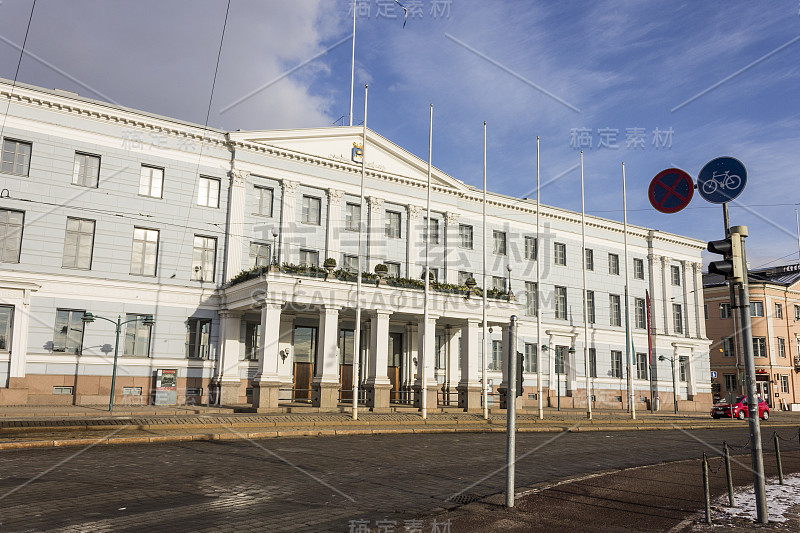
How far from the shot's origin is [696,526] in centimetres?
827

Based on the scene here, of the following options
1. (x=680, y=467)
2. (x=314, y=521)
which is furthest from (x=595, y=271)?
(x=314, y=521)

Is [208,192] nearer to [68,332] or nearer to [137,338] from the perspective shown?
[137,338]

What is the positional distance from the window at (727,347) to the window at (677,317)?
14906 millimetres

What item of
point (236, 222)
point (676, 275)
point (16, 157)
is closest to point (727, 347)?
point (676, 275)

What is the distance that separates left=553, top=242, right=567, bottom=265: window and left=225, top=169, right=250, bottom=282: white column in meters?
24.2

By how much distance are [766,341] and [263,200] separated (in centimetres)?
5325

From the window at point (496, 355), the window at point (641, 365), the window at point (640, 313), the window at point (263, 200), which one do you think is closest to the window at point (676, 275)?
the window at point (640, 313)

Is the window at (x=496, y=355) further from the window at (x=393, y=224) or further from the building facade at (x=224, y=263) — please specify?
the window at (x=393, y=224)

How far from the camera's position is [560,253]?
47.4m

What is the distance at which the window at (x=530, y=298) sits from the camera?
44812 mm

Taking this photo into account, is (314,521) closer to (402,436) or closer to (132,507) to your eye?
(132,507)

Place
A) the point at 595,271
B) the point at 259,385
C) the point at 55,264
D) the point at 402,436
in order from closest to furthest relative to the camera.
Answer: the point at 402,436, the point at 259,385, the point at 55,264, the point at 595,271

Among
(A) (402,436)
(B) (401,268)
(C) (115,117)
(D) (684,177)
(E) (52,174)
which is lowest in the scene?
(A) (402,436)

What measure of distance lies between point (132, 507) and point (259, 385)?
1782 cm
